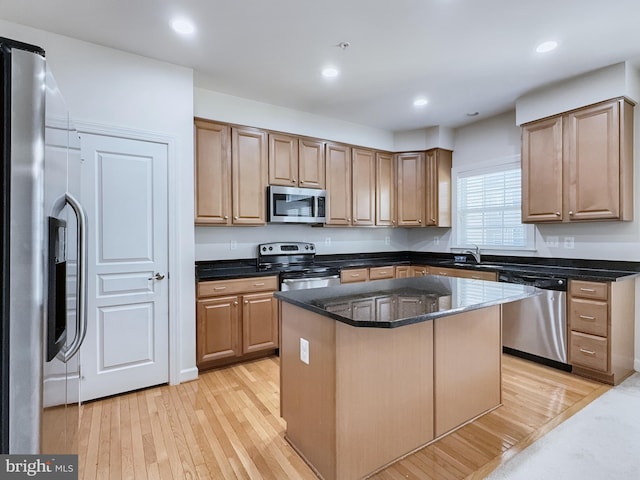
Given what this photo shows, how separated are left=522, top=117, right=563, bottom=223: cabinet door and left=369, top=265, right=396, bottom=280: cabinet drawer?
1700 millimetres

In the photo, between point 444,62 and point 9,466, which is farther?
point 444,62

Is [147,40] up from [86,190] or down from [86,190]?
up

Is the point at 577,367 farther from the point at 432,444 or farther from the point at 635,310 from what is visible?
the point at 432,444

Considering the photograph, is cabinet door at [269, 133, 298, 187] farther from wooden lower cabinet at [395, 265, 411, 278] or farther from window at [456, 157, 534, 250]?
window at [456, 157, 534, 250]

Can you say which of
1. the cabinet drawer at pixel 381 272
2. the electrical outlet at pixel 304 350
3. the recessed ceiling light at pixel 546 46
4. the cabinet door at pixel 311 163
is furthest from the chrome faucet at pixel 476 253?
the electrical outlet at pixel 304 350

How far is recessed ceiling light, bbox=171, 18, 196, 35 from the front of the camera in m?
2.32

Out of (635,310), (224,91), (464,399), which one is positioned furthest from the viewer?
(224,91)

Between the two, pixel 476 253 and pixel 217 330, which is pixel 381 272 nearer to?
pixel 476 253

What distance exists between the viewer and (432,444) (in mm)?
1992

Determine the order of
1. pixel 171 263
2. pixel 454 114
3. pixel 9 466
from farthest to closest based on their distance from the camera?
pixel 454 114 < pixel 171 263 < pixel 9 466

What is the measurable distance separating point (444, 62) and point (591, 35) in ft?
3.45

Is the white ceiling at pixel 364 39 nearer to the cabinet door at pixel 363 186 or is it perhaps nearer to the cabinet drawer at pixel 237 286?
the cabinet door at pixel 363 186

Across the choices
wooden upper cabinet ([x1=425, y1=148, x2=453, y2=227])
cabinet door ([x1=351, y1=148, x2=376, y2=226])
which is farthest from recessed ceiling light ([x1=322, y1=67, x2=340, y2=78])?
wooden upper cabinet ([x1=425, y1=148, x2=453, y2=227])

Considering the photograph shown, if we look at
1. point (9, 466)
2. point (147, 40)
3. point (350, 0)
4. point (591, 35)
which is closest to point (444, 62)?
point (591, 35)
